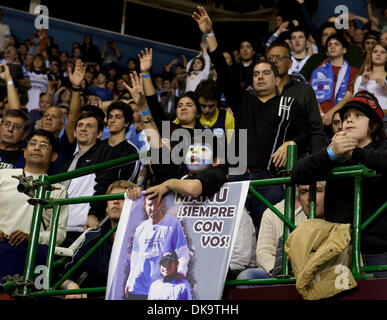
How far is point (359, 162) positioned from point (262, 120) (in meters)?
1.73

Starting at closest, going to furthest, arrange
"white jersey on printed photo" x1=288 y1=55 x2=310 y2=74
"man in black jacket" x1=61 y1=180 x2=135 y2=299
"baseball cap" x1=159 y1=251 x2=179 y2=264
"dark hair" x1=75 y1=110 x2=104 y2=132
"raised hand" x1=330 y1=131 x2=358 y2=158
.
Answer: "raised hand" x1=330 y1=131 x2=358 y2=158
"baseball cap" x1=159 y1=251 x2=179 y2=264
"man in black jacket" x1=61 y1=180 x2=135 y2=299
"dark hair" x1=75 y1=110 x2=104 y2=132
"white jersey on printed photo" x1=288 y1=55 x2=310 y2=74

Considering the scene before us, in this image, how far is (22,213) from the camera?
5578 millimetres

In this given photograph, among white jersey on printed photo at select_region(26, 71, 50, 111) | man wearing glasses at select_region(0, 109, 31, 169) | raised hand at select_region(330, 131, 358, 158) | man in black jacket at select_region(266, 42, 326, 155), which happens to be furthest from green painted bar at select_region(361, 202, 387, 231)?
white jersey on printed photo at select_region(26, 71, 50, 111)

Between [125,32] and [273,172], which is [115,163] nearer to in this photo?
[273,172]

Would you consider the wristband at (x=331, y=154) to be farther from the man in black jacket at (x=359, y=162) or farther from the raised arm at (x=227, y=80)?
the raised arm at (x=227, y=80)

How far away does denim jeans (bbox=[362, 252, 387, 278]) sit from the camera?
3.51 metres

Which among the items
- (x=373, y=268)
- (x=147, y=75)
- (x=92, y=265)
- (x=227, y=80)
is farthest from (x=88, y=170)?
(x=373, y=268)

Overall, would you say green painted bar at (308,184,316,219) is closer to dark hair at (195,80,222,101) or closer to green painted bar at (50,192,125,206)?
green painted bar at (50,192,125,206)

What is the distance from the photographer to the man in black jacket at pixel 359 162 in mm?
3572

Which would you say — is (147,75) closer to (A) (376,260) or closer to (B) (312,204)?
(B) (312,204)

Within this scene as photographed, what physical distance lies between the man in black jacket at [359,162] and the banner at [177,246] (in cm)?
52

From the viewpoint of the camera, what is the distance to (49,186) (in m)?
4.98

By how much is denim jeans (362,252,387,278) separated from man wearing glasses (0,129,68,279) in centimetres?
253
